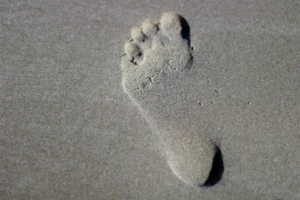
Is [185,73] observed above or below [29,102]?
above

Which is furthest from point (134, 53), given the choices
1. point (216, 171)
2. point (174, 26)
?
point (216, 171)

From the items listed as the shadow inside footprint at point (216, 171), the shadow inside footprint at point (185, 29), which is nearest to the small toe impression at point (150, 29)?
the shadow inside footprint at point (185, 29)

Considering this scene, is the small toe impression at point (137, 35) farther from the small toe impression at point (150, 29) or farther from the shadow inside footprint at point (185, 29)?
the shadow inside footprint at point (185, 29)

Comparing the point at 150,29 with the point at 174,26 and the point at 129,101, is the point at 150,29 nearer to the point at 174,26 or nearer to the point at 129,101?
the point at 174,26

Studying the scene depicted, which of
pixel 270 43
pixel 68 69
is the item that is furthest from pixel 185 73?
pixel 68 69

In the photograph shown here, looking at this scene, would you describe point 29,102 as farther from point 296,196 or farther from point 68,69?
point 296,196

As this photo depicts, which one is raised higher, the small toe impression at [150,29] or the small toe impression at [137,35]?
the small toe impression at [150,29]
